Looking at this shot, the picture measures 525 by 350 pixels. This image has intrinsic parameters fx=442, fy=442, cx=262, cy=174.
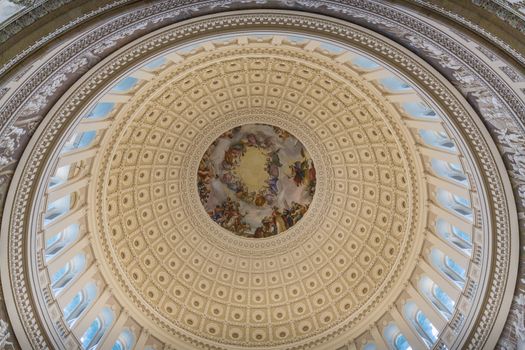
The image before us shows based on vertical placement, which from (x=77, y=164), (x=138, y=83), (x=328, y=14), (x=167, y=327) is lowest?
(x=167, y=327)

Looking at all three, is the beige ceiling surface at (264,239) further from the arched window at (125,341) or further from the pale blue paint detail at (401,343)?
the pale blue paint detail at (401,343)

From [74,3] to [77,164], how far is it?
972 cm

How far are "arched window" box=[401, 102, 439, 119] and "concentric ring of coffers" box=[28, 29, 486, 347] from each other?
69 mm

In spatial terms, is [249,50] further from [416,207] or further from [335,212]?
[335,212]

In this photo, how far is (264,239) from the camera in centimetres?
2608

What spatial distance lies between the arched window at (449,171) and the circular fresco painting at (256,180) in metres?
8.52

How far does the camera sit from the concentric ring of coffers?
16891mm

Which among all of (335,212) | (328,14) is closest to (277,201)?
(335,212)

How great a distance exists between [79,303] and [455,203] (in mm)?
15506

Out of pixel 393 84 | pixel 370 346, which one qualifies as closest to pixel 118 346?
pixel 370 346

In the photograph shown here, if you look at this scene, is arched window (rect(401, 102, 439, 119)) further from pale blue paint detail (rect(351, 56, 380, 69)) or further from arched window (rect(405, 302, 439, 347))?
arched window (rect(405, 302, 439, 347))

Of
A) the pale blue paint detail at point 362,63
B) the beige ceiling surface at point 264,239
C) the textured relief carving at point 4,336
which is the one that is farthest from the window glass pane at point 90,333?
the pale blue paint detail at point 362,63

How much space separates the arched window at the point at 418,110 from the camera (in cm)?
1556

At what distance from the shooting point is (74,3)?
888 cm
